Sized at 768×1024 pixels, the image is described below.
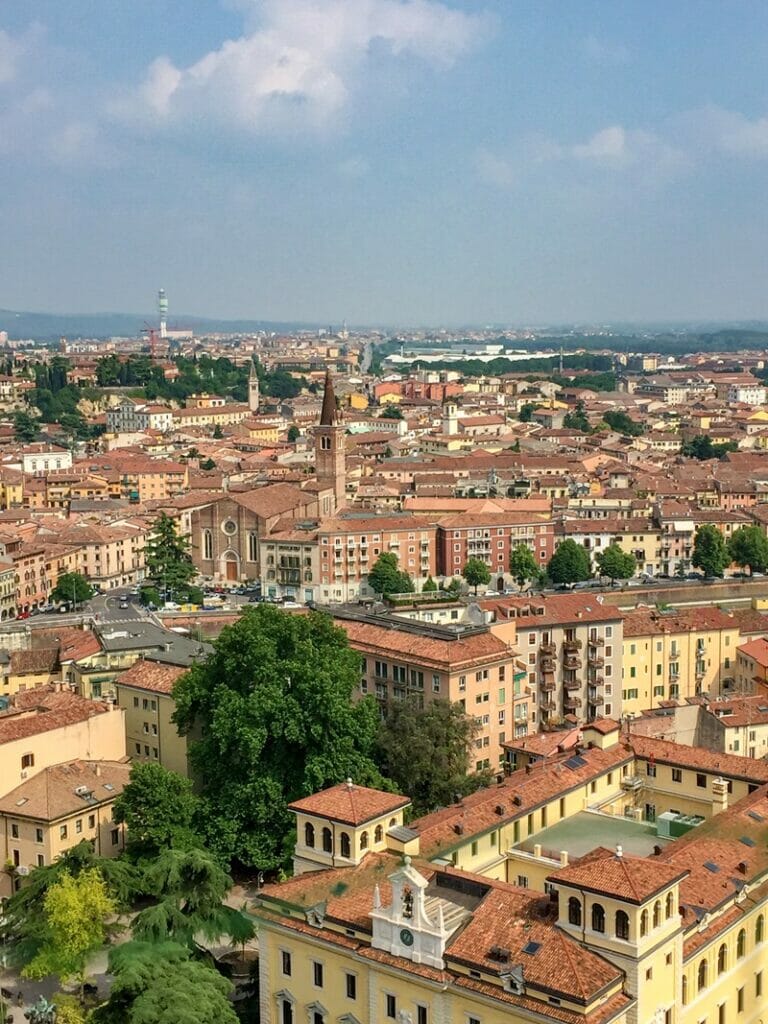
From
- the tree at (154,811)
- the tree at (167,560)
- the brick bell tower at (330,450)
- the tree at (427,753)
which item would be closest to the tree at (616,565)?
the brick bell tower at (330,450)

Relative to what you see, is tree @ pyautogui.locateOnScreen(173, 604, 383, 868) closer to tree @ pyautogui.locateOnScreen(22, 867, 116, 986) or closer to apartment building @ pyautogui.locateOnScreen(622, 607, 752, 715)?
tree @ pyautogui.locateOnScreen(22, 867, 116, 986)

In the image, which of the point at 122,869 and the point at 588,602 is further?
the point at 588,602

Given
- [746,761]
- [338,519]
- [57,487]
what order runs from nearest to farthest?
[746,761] < [338,519] < [57,487]

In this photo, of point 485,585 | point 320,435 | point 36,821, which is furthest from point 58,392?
point 36,821

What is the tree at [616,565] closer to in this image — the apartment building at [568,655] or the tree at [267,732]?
the apartment building at [568,655]

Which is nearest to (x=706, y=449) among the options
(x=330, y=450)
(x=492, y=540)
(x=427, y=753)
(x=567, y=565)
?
(x=330, y=450)

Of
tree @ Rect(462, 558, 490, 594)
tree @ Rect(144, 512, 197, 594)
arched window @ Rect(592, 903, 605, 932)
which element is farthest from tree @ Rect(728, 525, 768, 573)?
arched window @ Rect(592, 903, 605, 932)

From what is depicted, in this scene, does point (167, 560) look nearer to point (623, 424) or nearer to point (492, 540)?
point (492, 540)

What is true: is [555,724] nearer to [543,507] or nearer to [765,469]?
[543,507]
